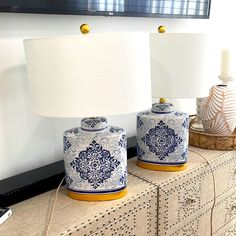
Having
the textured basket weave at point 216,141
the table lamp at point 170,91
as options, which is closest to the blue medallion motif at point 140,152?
the table lamp at point 170,91

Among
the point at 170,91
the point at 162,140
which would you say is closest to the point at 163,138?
the point at 162,140

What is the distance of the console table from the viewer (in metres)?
0.78

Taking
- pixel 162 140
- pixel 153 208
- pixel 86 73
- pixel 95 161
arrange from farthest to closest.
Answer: pixel 162 140, pixel 153 208, pixel 95 161, pixel 86 73

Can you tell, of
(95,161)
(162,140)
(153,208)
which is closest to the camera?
(95,161)

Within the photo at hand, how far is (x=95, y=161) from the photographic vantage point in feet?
2.75

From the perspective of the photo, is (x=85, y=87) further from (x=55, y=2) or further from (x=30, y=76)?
(x=55, y=2)

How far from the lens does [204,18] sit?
4.98ft

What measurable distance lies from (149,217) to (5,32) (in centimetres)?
69

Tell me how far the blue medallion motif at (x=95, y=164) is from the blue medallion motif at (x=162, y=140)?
0.24 metres

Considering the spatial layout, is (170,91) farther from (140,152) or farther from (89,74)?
(89,74)

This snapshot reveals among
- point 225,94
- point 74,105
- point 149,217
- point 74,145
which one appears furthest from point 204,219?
point 74,105

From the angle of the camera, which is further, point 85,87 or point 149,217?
point 149,217

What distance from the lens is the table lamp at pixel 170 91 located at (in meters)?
0.97

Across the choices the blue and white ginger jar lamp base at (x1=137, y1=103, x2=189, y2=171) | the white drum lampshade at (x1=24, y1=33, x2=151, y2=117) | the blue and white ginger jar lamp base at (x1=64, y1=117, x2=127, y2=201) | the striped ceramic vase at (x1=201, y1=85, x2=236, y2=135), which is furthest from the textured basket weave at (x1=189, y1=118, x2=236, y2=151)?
the white drum lampshade at (x1=24, y1=33, x2=151, y2=117)
